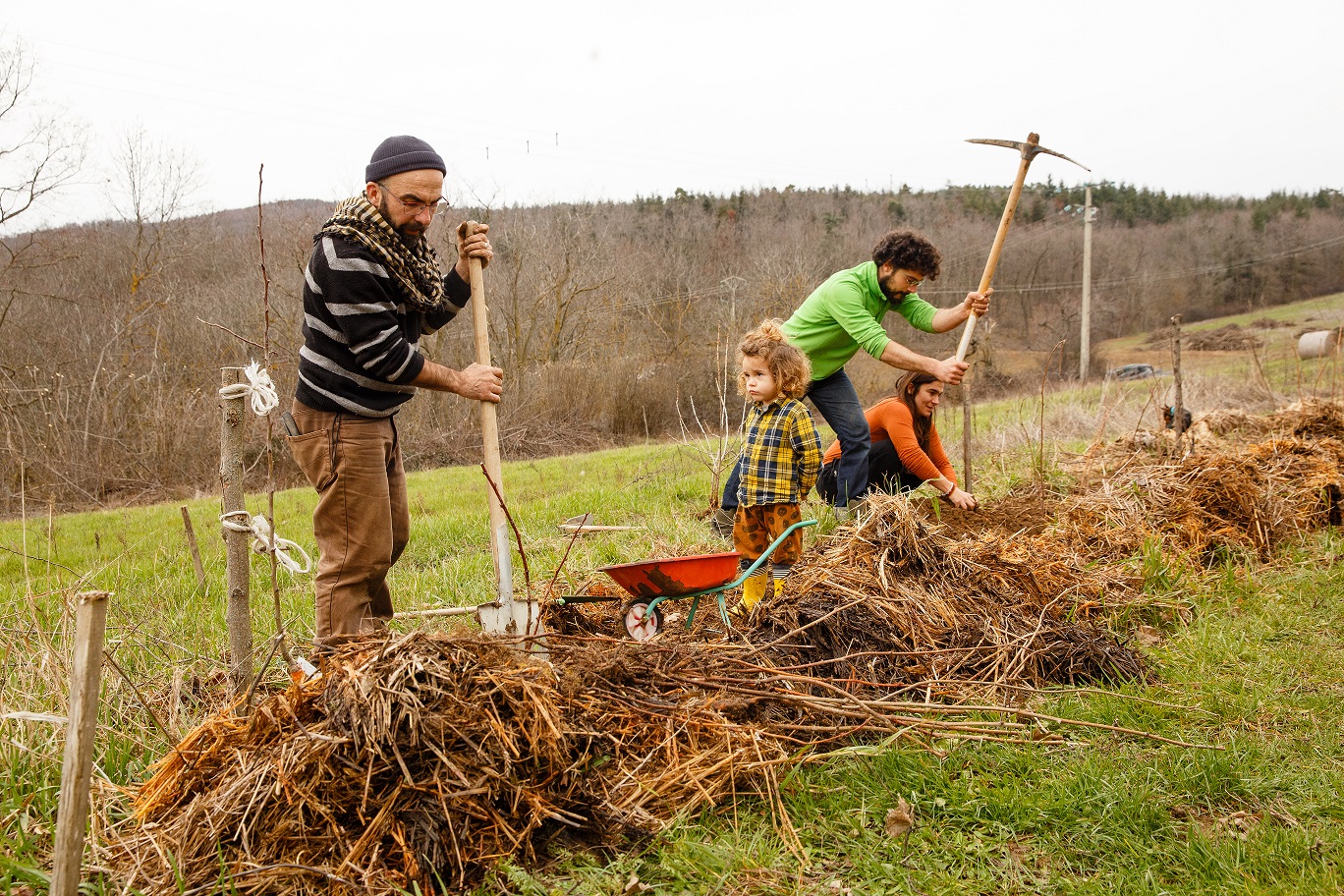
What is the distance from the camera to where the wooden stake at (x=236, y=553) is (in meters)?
2.78

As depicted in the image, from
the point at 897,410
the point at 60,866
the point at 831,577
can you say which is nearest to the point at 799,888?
the point at 60,866

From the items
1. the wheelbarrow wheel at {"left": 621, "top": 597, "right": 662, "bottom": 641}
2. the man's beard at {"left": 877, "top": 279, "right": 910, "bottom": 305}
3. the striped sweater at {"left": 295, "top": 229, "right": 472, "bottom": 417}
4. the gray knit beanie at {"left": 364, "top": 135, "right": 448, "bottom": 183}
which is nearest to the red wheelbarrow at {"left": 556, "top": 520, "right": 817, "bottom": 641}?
the wheelbarrow wheel at {"left": 621, "top": 597, "right": 662, "bottom": 641}

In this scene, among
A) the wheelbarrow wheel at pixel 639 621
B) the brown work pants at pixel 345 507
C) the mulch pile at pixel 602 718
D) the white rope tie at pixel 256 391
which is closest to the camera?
the mulch pile at pixel 602 718

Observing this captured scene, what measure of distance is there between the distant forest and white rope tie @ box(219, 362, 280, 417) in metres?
0.30

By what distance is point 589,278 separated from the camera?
27016 millimetres

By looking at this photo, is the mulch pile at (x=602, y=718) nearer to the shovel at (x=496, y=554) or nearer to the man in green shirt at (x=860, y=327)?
the shovel at (x=496, y=554)

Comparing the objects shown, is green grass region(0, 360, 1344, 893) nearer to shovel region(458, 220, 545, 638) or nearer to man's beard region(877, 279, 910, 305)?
shovel region(458, 220, 545, 638)

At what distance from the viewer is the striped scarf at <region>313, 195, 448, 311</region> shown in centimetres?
320

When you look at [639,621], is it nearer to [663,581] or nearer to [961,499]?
[663,581]

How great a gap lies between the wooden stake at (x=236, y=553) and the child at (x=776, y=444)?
218 centimetres

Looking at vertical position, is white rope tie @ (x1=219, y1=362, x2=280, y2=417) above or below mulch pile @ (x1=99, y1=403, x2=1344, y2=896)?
above

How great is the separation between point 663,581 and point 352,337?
147 cm

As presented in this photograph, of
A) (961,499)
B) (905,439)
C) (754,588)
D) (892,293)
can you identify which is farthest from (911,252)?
(754,588)

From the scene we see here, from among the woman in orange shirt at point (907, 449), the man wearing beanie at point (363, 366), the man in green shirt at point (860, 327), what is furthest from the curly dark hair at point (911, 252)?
the man wearing beanie at point (363, 366)
